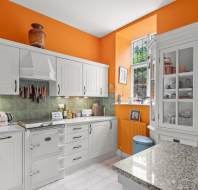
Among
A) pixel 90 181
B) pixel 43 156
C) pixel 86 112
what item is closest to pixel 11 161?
pixel 43 156

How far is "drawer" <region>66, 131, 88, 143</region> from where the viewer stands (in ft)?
8.45

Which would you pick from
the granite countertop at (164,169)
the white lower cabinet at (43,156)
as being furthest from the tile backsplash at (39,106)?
the granite countertop at (164,169)

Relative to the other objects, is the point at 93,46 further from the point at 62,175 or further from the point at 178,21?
the point at 62,175

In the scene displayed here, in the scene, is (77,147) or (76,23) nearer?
(77,147)

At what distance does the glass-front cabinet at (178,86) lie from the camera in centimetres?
204

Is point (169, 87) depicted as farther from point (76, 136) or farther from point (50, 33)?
point (50, 33)

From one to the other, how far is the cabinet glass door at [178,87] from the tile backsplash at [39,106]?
4.94 ft

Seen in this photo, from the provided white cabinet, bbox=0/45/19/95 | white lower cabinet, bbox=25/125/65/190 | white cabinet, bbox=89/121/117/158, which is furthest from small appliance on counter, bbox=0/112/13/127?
white cabinet, bbox=89/121/117/158

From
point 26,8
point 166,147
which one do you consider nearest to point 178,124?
point 166,147

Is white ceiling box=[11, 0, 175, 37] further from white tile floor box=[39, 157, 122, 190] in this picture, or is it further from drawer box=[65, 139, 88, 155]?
white tile floor box=[39, 157, 122, 190]

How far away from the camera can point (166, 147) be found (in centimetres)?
117

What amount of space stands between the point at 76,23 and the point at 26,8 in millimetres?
999

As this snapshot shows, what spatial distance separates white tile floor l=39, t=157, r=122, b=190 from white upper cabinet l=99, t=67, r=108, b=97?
1.69 meters

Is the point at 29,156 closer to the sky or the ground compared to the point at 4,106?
closer to the ground
